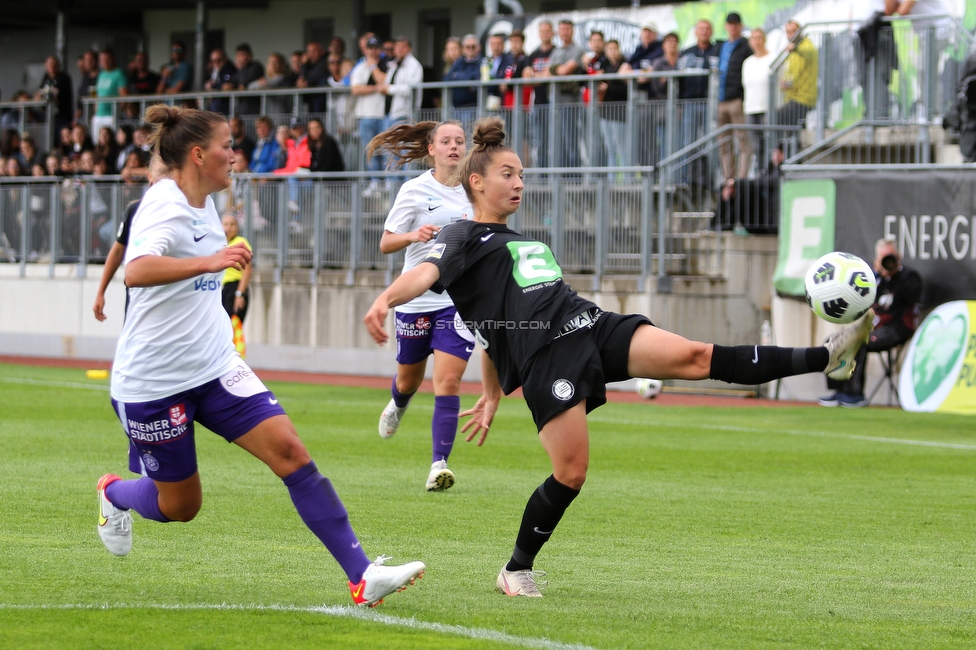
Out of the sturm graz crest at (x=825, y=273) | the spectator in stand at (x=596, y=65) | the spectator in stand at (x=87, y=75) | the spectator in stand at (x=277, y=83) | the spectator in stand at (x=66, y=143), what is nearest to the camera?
the sturm graz crest at (x=825, y=273)

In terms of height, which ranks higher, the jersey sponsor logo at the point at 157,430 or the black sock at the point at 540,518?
the jersey sponsor logo at the point at 157,430

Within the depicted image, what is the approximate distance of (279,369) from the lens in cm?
2350

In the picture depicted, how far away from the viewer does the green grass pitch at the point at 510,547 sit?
16.7 ft

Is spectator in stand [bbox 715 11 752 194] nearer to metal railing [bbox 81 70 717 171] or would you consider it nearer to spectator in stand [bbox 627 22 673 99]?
metal railing [bbox 81 70 717 171]

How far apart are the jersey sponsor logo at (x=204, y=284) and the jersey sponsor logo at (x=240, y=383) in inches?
13.5

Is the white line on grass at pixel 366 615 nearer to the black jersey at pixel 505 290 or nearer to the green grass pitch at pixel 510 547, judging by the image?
the green grass pitch at pixel 510 547

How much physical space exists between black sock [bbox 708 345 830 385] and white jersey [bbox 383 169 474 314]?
427 centimetres

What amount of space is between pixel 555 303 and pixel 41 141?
26.6 metres

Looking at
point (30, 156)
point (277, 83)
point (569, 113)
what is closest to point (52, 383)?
point (569, 113)

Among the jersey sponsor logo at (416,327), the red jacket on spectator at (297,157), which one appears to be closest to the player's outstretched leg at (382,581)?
the jersey sponsor logo at (416,327)

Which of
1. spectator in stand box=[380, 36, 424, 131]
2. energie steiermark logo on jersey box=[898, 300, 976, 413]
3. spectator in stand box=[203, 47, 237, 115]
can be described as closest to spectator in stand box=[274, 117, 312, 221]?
spectator in stand box=[380, 36, 424, 131]

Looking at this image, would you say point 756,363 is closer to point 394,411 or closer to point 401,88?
point 394,411

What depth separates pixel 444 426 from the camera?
9.59m

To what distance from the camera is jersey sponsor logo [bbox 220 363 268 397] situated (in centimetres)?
558
